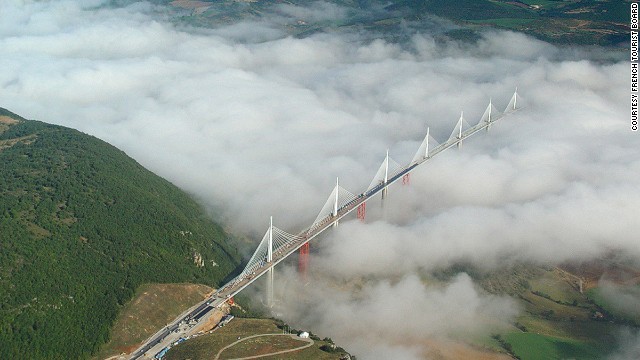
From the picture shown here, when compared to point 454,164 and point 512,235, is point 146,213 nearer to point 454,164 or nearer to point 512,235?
point 512,235

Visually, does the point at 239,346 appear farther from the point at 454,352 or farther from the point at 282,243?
the point at 454,352

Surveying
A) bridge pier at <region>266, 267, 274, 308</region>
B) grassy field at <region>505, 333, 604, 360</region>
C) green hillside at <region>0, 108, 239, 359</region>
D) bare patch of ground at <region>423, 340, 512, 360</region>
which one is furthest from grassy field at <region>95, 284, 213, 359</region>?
grassy field at <region>505, 333, 604, 360</region>

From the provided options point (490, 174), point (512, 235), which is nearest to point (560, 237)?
point (512, 235)

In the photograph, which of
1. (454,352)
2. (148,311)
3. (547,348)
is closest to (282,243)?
(148,311)

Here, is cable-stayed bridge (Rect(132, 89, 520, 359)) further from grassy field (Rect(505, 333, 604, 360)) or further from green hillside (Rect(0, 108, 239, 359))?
grassy field (Rect(505, 333, 604, 360))

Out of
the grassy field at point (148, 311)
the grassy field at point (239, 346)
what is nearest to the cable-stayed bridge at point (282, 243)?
the grassy field at point (148, 311)

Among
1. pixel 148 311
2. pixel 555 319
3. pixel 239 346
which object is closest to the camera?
pixel 239 346

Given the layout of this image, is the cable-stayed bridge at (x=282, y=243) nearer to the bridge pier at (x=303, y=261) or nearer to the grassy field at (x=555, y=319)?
the bridge pier at (x=303, y=261)
